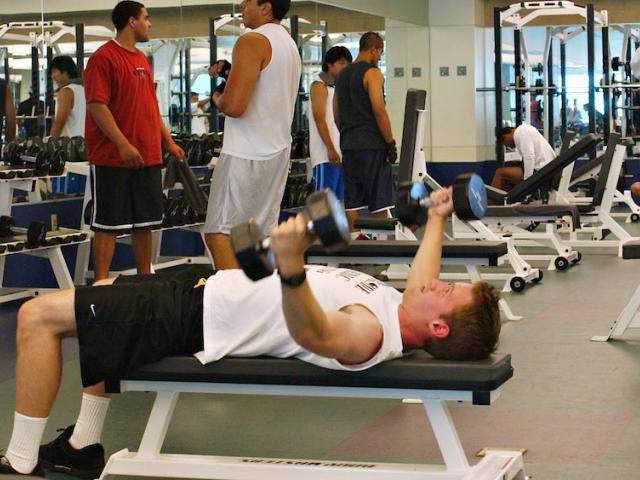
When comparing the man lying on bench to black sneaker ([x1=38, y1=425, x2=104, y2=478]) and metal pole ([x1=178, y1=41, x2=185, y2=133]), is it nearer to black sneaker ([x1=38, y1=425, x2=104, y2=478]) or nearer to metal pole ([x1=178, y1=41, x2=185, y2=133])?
black sneaker ([x1=38, y1=425, x2=104, y2=478])

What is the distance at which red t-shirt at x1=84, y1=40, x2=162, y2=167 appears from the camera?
4367mm

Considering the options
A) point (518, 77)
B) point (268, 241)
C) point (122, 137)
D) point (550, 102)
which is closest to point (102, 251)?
point (122, 137)

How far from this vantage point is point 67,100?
5.55 meters

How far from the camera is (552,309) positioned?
194 inches

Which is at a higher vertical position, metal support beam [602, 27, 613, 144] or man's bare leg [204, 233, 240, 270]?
metal support beam [602, 27, 613, 144]

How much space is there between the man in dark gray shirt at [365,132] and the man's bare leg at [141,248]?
4.39 feet

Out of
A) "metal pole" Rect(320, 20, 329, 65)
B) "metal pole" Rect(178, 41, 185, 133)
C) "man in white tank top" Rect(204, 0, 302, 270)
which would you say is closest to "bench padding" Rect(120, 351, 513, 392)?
"man in white tank top" Rect(204, 0, 302, 270)

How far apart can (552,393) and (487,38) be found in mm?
8476

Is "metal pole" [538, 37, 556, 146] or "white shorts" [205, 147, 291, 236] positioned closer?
"white shorts" [205, 147, 291, 236]

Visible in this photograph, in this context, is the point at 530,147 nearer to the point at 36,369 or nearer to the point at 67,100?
the point at 67,100

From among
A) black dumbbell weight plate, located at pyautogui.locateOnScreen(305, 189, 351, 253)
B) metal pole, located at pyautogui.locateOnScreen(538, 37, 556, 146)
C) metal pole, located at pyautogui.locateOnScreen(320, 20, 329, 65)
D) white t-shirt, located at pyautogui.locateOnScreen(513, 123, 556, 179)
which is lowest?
black dumbbell weight plate, located at pyautogui.locateOnScreen(305, 189, 351, 253)

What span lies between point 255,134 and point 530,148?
4680mm

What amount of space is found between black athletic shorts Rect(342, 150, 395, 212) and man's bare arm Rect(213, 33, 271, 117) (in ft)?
6.79

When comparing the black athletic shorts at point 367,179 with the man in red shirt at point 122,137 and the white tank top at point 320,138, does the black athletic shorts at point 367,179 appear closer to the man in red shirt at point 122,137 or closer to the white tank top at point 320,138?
the white tank top at point 320,138
